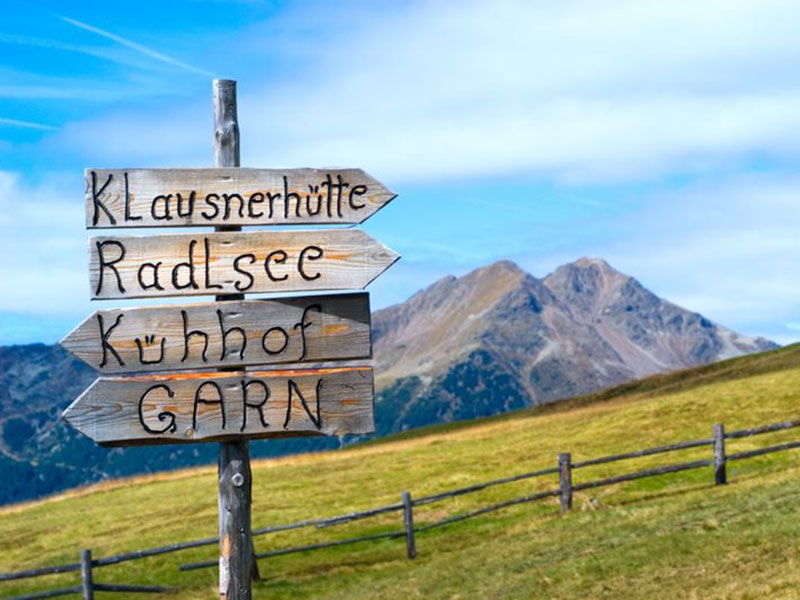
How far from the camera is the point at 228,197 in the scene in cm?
999

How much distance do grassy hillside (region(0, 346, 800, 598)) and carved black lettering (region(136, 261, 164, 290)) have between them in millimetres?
9519

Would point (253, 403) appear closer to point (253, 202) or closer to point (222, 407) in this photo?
point (222, 407)

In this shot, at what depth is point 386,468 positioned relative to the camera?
47.0m

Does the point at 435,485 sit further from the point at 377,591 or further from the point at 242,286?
the point at 242,286

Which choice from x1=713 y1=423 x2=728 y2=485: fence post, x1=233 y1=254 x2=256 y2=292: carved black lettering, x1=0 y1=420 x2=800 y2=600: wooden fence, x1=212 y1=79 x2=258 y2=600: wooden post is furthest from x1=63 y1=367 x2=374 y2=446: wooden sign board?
x1=713 y1=423 x2=728 y2=485: fence post

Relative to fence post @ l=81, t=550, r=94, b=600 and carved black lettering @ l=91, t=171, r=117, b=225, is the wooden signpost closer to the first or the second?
carved black lettering @ l=91, t=171, r=117, b=225

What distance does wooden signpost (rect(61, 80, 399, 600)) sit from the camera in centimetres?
974

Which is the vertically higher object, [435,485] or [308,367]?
[308,367]

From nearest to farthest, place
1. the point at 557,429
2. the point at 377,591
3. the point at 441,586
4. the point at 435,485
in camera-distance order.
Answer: the point at 441,586
the point at 377,591
the point at 435,485
the point at 557,429

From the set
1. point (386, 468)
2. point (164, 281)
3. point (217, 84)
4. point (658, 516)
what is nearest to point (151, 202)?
point (164, 281)

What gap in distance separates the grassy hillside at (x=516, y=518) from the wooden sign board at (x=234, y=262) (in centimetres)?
823

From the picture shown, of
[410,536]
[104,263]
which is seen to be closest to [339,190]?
[104,263]

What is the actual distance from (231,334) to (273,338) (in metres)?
0.40

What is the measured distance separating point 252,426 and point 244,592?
172 cm
